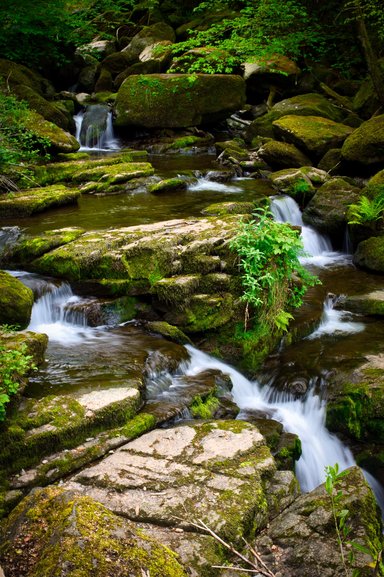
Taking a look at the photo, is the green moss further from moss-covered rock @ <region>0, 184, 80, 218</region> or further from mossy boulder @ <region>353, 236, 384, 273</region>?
moss-covered rock @ <region>0, 184, 80, 218</region>

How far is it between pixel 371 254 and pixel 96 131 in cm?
1226

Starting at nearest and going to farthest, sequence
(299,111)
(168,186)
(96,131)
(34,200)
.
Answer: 1. (34,200)
2. (168,186)
3. (299,111)
4. (96,131)

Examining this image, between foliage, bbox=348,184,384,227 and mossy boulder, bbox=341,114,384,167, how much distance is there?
6.86ft

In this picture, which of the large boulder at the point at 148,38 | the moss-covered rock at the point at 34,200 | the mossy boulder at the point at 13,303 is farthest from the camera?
the large boulder at the point at 148,38

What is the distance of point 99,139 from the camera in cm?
1769

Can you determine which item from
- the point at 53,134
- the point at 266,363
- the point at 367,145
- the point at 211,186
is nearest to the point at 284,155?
the point at 211,186

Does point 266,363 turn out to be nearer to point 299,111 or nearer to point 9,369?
point 9,369

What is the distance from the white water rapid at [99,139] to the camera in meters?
17.5

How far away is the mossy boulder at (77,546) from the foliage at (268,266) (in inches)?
146

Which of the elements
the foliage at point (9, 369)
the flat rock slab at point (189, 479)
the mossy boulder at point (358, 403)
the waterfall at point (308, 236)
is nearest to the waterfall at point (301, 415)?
the mossy boulder at point (358, 403)

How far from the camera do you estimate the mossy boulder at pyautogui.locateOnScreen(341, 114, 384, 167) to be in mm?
11327

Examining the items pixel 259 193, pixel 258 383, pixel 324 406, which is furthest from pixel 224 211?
pixel 324 406

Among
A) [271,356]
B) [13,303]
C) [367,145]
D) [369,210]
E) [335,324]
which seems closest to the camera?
[13,303]

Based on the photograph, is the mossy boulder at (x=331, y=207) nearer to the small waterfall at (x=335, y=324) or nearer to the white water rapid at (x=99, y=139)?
the small waterfall at (x=335, y=324)
